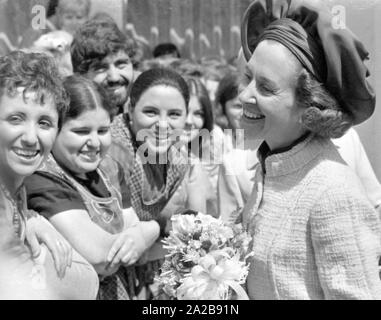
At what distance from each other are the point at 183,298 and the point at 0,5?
1.76 meters

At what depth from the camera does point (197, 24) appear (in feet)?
17.1

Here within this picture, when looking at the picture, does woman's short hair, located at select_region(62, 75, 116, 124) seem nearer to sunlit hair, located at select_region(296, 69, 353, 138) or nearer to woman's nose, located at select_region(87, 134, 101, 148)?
woman's nose, located at select_region(87, 134, 101, 148)

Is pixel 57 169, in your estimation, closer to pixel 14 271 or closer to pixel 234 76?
pixel 14 271

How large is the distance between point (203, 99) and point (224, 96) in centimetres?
44

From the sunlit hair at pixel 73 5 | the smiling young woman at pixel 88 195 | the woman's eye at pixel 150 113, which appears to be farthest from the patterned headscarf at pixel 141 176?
the sunlit hair at pixel 73 5

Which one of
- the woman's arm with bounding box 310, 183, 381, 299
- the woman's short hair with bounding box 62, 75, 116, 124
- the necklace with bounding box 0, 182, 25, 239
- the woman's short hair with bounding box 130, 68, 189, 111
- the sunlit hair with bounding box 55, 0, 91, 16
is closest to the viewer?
the woman's arm with bounding box 310, 183, 381, 299

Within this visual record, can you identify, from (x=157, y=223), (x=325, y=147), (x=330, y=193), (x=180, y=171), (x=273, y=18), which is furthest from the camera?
(x=180, y=171)

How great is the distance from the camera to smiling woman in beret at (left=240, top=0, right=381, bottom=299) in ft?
7.82

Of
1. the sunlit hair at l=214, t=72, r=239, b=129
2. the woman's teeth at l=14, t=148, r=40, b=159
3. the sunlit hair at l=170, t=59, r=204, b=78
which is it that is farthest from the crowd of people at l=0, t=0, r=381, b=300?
the sunlit hair at l=170, t=59, r=204, b=78

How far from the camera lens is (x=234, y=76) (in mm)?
4875

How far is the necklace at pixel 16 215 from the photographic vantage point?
246cm

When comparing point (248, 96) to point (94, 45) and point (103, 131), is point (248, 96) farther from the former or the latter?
point (94, 45)

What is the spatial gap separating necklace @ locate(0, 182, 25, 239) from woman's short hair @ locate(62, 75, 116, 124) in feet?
1.66
